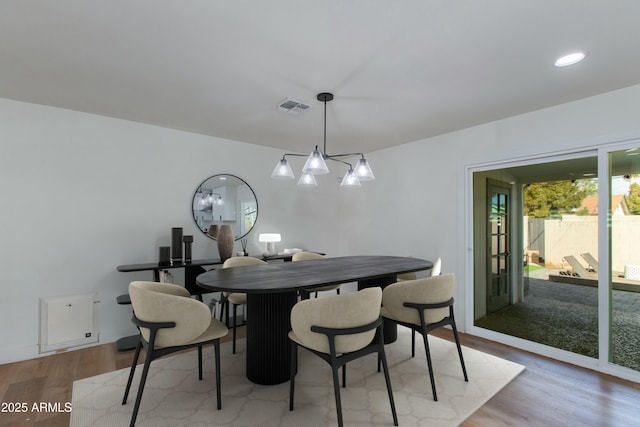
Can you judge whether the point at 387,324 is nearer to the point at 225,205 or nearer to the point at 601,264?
the point at 601,264

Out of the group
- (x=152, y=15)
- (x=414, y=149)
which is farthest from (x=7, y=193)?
(x=414, y=149)

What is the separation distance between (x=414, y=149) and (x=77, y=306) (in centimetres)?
425

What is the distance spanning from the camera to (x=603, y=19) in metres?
1.66

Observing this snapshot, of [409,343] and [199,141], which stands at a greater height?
[199,141]

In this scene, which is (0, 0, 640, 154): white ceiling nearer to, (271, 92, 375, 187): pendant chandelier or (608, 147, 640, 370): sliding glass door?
(271, 92, 375, 187): pendant chandelier

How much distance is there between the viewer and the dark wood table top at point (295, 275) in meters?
1.96

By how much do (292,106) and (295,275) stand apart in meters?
1.58

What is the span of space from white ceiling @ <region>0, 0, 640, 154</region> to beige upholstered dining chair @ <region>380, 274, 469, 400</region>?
5.07 ft

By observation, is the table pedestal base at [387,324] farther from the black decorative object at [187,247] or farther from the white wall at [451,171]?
the black decorative object at [187,247]

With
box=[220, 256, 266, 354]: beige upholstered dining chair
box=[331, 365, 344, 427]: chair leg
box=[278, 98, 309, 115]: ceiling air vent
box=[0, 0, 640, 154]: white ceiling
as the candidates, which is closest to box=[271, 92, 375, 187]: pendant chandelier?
box=[278, 98, 309, 115]: ceiling air vent

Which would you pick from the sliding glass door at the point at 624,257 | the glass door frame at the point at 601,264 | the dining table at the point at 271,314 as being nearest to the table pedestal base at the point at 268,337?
the dining table at the point at 271,314

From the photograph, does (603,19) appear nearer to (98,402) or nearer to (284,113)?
(284,113)

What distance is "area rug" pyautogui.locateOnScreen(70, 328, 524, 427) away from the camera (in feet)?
6.43

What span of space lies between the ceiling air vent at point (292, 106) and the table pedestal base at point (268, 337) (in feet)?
5.57
